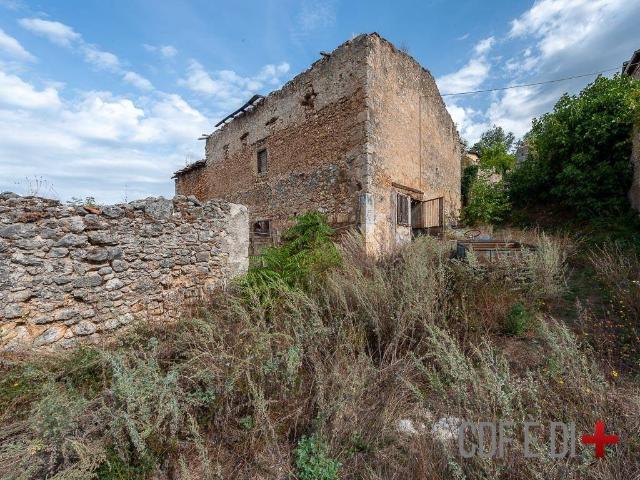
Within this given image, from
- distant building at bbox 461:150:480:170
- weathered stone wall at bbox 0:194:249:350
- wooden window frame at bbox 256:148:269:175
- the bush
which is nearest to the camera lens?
weathered stone wall at bbox 0:194:249:350

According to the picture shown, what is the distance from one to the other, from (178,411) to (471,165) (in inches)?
599

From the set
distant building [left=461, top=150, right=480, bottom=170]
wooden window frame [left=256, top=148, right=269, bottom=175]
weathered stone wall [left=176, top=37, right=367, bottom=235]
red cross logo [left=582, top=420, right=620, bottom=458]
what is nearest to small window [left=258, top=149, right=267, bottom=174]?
wooden window frame [left=256, top=148, right=269, bottom=175]

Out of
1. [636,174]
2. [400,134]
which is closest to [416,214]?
[400,134]

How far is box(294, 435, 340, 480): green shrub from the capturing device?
1.95m

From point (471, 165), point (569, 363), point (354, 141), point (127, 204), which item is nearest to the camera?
point (569, 363)

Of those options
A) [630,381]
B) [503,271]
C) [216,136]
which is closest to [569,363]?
[630,381]

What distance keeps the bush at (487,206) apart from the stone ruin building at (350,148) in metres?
1.45

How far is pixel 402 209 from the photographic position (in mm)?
8055

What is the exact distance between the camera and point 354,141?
689 centimetres

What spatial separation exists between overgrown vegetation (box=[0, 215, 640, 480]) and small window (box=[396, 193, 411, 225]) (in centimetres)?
441

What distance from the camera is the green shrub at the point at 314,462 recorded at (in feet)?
6.39

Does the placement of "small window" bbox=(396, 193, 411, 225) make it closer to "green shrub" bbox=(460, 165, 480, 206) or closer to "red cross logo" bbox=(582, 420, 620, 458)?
"red cross logo" bbox=(582, 420, 620, 458)

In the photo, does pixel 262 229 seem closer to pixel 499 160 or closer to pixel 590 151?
pixel 590 151

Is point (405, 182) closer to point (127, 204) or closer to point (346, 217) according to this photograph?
point (346, 217)
